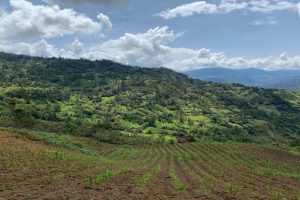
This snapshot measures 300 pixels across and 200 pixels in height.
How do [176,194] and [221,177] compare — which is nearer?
[176,194]

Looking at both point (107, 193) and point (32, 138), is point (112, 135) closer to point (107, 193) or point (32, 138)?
point (32, 138)

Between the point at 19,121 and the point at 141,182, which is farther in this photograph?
the point at 19,121

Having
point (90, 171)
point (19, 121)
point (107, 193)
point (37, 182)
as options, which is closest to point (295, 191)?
point (107, 193)

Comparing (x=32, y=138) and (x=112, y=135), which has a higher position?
(x=32, y=138)

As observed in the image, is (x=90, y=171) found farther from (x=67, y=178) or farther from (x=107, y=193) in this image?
(x=107, y=193)

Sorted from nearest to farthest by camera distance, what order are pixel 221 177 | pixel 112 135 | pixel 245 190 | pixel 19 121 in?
pixel 245 190, pixel 221 177, pixel 19 121, pixel 112 135

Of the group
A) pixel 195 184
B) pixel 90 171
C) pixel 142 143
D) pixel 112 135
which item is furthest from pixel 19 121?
pixel 195 184

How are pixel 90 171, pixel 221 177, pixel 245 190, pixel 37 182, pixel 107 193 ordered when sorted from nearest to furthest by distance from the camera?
1. pixel 107 193
2. pixel 37 182
3. pixel 245 190
4. pixel 90 171
5. pixel 221 177

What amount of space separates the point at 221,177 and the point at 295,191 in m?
8.70

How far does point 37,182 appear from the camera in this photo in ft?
88.7

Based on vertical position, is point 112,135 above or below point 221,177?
below

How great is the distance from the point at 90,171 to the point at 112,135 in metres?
90.6

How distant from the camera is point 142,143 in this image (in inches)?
4990

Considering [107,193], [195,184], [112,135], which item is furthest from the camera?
[112,135]
